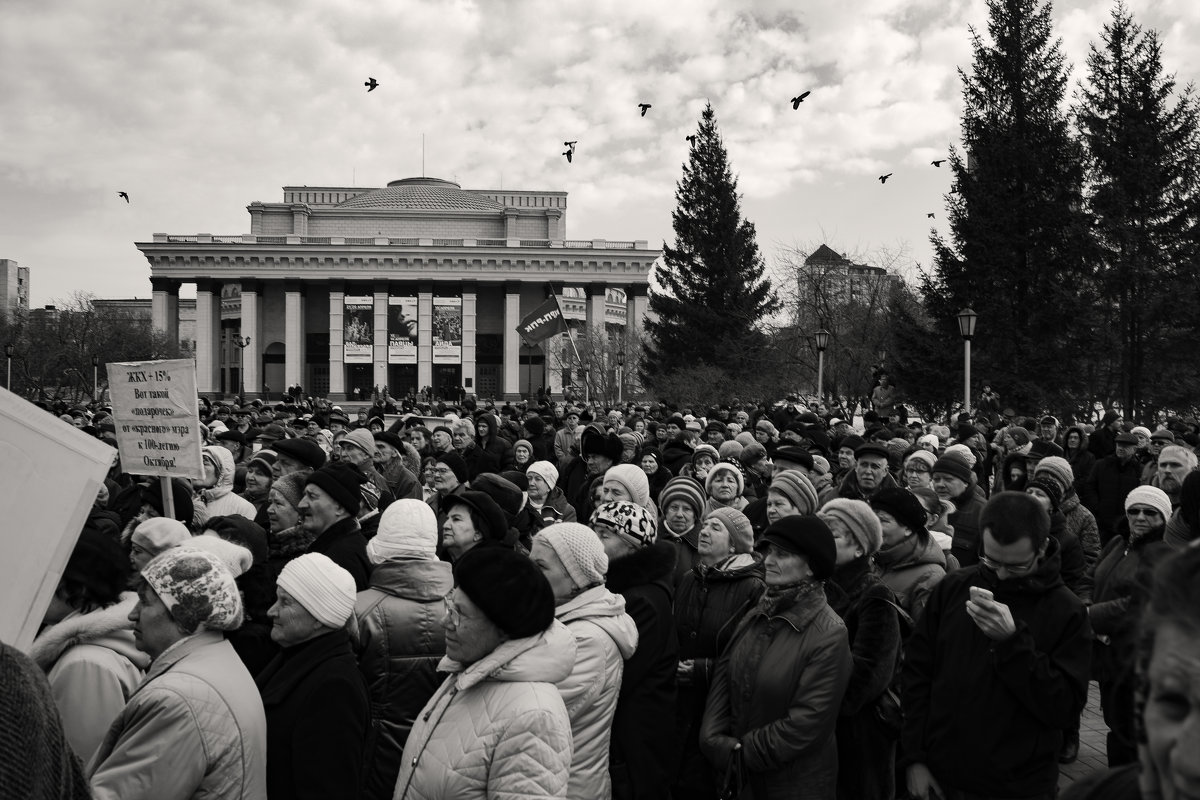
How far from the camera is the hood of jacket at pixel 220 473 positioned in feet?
24.3

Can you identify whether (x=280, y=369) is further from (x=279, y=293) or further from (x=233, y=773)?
(x=233, y=773)

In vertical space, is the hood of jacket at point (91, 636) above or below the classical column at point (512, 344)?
below

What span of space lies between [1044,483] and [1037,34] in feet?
91.2

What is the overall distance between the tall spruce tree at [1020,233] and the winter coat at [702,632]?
1018 inches

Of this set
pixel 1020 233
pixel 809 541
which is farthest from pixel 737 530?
pixel 1020 233

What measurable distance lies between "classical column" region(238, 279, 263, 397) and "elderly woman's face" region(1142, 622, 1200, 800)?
257ft

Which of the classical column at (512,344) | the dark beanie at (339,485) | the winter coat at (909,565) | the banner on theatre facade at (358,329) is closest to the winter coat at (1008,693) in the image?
the winter coat at (909,565)

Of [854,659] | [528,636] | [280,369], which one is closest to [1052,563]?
[854,659]

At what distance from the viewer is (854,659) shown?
14.1ft

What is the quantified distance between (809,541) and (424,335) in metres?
72.8

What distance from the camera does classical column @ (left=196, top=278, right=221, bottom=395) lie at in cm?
7406

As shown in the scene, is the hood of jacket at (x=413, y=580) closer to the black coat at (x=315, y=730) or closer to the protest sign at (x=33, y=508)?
the black coat at (x=315, y=730)

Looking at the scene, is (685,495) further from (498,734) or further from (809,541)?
(498,734)

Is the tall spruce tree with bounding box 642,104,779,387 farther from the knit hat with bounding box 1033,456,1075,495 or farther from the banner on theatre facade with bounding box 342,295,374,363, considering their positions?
the knit hat with bounding box 1033,456,1075,495
